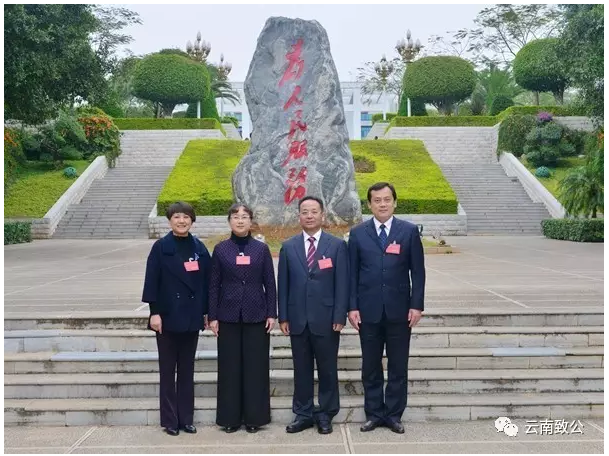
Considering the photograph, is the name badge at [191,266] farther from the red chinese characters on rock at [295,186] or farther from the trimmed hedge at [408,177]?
the trimmed hedge at [408,177]

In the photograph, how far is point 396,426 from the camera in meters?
4.18

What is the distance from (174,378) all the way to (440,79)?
29885 millimetres

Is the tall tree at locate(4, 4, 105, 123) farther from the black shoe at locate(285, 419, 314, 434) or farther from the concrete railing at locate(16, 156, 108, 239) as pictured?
the black shoe at locate(285, 419, 314, 434)

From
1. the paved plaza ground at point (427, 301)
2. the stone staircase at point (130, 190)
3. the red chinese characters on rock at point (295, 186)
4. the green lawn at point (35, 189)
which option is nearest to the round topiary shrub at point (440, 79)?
the stone staircase at point (130, 190)

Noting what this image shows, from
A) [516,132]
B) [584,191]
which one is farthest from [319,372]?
[516,132]

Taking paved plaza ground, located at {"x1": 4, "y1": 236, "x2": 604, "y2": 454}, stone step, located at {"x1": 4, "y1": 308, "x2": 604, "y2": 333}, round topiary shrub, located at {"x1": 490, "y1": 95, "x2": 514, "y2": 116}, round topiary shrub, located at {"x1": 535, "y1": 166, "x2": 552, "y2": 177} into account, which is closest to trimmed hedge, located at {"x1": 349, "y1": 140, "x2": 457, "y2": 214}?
round topiary shrub, located at {"x1": 535, "y1": 166, "x2": 552, "y2": 177}

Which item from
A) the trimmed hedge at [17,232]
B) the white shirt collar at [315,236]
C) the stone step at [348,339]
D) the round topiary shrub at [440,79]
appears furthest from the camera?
the round topiary shrub at [440,79]

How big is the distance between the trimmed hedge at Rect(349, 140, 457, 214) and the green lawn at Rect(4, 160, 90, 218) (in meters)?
10.3

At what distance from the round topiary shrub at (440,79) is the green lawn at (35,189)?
53.3 ft

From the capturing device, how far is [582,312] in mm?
5664

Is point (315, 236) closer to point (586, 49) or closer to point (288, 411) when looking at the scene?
point (288, 411)

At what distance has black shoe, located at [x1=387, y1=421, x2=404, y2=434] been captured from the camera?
4.16 metres

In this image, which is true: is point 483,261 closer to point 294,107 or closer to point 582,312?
point 294,107

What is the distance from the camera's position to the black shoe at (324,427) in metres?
4.16
